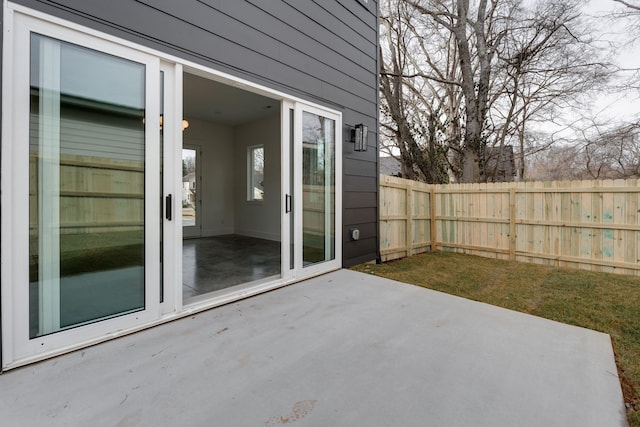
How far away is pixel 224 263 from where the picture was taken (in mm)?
4324

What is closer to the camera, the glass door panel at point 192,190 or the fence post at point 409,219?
the fence post at point 409,219

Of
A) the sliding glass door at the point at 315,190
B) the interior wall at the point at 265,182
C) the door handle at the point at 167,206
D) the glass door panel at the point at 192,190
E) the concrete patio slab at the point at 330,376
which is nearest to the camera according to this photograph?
the concrete patio slab at the point at 330,376

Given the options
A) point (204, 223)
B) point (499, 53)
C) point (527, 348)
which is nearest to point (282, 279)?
point (527, 348)

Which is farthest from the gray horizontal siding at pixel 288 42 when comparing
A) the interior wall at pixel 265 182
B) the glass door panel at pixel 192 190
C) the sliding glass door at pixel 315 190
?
the glass door panel at pixel 192 190

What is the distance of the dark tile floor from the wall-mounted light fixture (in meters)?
2.09

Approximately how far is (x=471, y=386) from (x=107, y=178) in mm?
2624

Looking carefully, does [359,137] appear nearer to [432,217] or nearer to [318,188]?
[318,188]

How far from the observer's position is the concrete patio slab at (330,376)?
4.42 feet

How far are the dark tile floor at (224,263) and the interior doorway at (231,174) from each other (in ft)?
0.11

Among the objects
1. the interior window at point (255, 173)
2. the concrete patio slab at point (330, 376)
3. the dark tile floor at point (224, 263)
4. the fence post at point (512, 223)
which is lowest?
the concrete patio slab at point (330, 376)

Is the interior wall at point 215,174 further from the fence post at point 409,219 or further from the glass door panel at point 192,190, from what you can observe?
the fence post at point 409,219

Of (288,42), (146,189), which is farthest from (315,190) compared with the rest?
(146,189)

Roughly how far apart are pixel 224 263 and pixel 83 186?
2.57 m

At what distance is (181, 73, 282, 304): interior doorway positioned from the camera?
19.0ft
